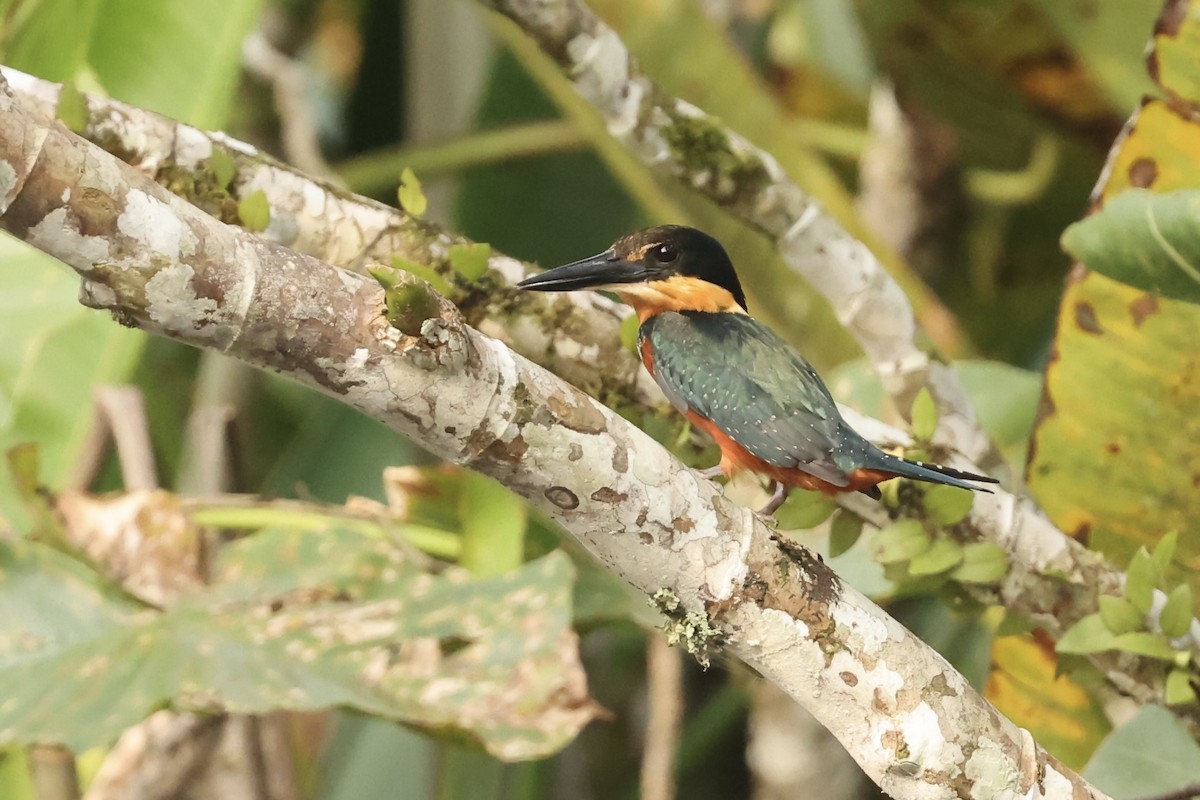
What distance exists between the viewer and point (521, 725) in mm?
997

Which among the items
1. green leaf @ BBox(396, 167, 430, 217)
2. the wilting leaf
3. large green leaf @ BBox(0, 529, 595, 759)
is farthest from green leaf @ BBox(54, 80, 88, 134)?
the wilting leaf

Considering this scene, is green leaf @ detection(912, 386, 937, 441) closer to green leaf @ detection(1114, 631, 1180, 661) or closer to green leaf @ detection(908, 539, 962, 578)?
green leaf @ detection(908, 539, 962, 578)

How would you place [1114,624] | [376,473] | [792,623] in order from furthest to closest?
1. [376,473]
2. [1114,624]
3. [792,623]

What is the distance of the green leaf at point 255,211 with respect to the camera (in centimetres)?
69

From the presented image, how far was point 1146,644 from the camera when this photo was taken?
792mm

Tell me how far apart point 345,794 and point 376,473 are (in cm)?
42

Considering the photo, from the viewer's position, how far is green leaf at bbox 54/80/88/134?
2.22 feet

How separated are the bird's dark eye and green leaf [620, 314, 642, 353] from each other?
0.05 m

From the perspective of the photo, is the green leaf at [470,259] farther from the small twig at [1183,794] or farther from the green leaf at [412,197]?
the small twig at [1183,794]

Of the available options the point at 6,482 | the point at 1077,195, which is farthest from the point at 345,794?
the point at 1077,195

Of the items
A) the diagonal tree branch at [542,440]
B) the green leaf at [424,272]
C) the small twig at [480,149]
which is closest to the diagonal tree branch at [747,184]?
the green leaf at [424,272]

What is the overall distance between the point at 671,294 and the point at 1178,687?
437 millimetres

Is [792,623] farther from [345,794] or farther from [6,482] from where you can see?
[345,794]

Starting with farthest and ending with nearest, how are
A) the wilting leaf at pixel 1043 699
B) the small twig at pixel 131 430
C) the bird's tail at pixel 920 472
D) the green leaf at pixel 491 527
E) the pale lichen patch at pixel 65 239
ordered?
the small twig at pixel 131 430, the green leaf at pixel 491 527, the wilting leaf at pixel 1043 699, the bird's tail at pixel 920 472, the pale lichen patch at pixel 65 239
